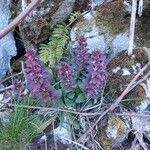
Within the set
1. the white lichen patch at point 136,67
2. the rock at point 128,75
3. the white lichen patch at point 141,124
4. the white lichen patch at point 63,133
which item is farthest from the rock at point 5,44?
the white lichen patch at point 141,124

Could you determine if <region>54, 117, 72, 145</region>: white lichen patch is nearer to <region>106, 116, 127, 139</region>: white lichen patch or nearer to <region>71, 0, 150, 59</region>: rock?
<region>106, 116, 127, 139</region>: white lichen patch

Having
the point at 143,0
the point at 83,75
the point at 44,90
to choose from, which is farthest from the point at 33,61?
the point at 143,0

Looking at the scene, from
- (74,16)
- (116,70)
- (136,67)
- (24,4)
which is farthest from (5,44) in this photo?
(136,67)

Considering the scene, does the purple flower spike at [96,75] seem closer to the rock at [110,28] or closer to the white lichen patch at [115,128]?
the white lichen patch at [115,128]

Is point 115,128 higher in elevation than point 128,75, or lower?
lower

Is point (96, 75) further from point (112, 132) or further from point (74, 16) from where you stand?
point (74, 16)

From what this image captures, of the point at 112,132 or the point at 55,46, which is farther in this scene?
the point at 55,46
